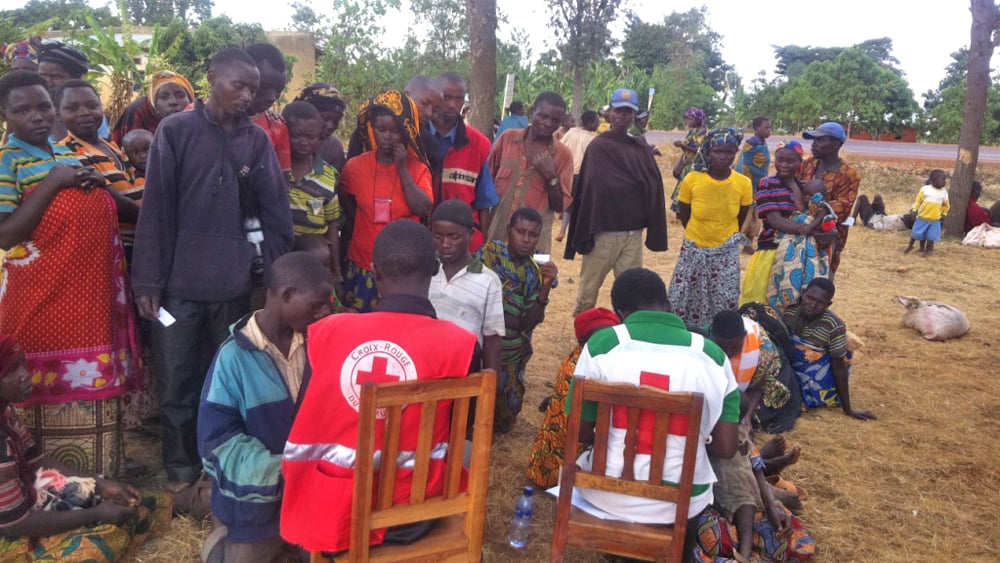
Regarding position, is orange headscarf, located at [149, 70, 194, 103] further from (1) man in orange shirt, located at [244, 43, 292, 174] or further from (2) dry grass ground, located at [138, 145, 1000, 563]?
(2) dry grass ground, located at [138, 145, 1000, 563]

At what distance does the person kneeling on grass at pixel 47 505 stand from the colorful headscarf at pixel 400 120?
2026 mm

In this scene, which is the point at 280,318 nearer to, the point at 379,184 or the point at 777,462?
the point at 379,184

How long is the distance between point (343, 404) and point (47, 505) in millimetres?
1485

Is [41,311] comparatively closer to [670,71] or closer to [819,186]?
[819,186]

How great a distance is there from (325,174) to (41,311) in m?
1.47

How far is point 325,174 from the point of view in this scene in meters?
3.79

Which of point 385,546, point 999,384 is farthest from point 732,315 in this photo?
point 999,384

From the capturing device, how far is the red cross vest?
2156 millimetres

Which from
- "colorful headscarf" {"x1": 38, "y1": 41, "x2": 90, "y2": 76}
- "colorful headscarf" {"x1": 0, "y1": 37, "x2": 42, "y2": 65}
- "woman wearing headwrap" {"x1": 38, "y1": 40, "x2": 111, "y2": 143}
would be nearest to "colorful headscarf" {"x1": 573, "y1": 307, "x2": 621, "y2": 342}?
"woman wearing headwrap" {"x1": 38, "y1": 40, "x2": 111, "y2": 143}

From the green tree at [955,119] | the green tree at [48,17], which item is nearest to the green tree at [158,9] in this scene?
the green tree at [48,17]

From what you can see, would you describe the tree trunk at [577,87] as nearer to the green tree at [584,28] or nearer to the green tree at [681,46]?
the green tree at [584,28]

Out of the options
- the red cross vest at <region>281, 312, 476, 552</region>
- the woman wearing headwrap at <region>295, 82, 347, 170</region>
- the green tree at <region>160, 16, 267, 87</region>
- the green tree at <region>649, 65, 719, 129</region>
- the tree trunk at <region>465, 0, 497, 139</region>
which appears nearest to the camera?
the red cross vest at <region>281, 312, 476, 552</region>

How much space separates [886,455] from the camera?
4.41m

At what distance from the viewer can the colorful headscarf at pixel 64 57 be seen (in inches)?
161
